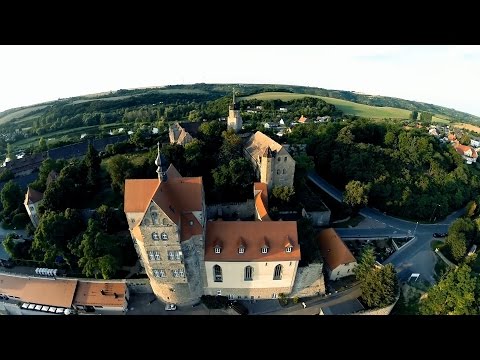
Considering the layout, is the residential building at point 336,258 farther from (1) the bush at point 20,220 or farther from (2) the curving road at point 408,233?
(1) the bush at point 20,220

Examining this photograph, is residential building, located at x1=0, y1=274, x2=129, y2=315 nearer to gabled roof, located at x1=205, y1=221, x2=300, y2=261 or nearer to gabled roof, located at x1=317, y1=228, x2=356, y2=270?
gabled roof, located at x1=205, y1=221, x2=300, y2=261

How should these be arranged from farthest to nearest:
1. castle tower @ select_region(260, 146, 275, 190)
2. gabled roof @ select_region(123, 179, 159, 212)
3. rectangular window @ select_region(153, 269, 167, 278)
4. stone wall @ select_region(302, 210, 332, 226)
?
1. stone wall @ select_region(302, 210, 332, 226)
2. castle tower @ select_region(260, 146, 275, 190)
3. gabled roof @ select_region(123, 179, 159, 212)
4. rectangular window @ select_region(153, 269, 167, 278)

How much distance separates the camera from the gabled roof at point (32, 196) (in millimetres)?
37122

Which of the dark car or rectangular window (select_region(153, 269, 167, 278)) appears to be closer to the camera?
rectangular window (select_region(153, 269, 167, 278))

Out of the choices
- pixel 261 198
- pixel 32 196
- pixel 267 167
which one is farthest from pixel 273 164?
pixel 32 196

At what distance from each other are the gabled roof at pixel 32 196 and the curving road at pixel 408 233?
37.8 m

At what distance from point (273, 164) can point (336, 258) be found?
42.3 ft

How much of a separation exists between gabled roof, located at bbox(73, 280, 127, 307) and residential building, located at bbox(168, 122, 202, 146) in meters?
21.3

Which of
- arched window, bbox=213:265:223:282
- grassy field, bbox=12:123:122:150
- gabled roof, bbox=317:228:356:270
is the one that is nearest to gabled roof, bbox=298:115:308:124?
grassy field, bbox=12:123:122:150

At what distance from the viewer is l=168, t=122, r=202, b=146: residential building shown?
148ft

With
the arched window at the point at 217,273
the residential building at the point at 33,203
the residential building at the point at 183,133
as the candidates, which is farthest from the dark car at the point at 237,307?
the residential building at the point at 33,203

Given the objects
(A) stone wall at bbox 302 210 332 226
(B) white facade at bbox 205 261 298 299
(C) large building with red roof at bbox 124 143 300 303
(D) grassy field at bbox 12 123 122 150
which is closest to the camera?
(C) large building with red roof at bbox 124 143 300 303

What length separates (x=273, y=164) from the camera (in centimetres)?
3784

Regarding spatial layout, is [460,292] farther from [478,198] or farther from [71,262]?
[71,262]
